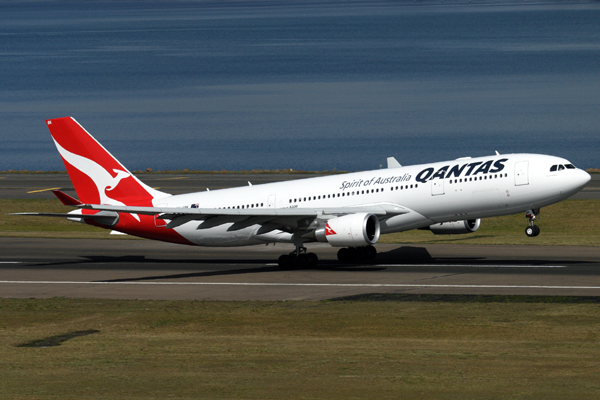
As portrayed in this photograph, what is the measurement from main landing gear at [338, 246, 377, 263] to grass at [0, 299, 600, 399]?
1373 centimetres

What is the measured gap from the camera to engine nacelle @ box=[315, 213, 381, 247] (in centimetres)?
4175

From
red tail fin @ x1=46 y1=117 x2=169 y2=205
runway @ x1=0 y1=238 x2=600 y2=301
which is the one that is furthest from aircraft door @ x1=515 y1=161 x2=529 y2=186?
red tail fin @ x1=46 y1=117 x2=169 y2=205

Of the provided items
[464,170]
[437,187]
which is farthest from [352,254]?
[464,170]

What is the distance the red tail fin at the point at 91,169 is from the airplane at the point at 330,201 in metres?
0.06

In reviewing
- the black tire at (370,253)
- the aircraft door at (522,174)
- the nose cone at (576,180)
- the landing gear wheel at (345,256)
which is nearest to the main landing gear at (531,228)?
the aircraft door at (522,174)

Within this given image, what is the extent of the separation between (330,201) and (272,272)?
204 inches

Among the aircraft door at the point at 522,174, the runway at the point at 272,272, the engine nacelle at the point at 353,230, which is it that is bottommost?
the runway at the point at 272,272

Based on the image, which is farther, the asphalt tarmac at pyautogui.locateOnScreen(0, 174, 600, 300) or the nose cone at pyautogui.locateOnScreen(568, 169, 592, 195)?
the nose cone at pyautogui.locateOnScreen(568, 169, 592, 195)

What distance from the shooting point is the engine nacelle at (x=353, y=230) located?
4175cm

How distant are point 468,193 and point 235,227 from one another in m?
12.7

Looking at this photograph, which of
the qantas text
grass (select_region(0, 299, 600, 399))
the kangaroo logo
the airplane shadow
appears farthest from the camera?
the kangaroo logo

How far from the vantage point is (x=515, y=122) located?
199 metres

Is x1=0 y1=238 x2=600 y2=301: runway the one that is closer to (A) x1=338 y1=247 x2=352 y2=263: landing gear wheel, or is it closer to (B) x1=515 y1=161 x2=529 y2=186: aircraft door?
(A) x1=338 y1=247 x2=352 y2=263: landing gear wheel

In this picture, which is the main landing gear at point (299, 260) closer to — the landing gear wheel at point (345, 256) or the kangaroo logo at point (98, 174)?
the landing gear wheel at point (345, 256)
